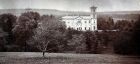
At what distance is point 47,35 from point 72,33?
48 cm

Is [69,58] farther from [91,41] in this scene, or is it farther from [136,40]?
[136,40]

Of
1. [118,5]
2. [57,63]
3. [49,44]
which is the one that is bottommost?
[57,63]

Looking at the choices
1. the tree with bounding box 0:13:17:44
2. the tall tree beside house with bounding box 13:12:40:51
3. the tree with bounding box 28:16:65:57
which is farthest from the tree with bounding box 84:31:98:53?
the tree with bounding box 0:13:17:44

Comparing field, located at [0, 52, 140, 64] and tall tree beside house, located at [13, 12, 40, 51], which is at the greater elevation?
tall tree beside house, located at [13, 12, 40, 51]

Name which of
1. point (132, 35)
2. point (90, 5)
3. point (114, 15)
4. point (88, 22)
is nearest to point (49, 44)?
point (88, 22)

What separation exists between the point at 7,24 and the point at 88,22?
59.5 inches

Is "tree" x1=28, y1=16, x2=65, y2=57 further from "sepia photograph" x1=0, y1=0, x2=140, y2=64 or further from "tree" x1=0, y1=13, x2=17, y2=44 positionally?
"tree" x1=0, y1=13, x2=17, y2=44

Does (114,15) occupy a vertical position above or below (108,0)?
below

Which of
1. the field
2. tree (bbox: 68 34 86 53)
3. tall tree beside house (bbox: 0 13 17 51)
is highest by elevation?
tall tree beside house (bbox: 0 13 17 51)

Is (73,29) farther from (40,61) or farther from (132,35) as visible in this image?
(132,35)

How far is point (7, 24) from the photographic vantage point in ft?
12.6

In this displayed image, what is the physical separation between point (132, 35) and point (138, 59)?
0.46 m

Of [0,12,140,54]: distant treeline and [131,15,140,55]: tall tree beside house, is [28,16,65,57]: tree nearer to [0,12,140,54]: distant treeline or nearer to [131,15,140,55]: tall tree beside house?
[0,12,140,54]: distant treeline

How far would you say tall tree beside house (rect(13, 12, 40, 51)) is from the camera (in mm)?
3816
